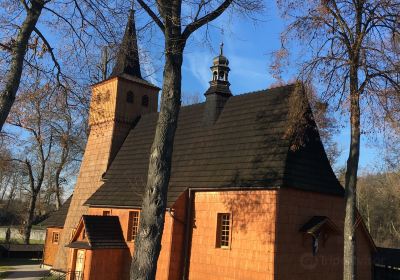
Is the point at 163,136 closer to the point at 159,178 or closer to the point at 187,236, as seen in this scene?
the point at 159,178

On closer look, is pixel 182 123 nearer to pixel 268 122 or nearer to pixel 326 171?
pixel 268 122

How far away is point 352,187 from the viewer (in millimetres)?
12258

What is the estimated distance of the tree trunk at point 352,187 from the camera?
11948 mm

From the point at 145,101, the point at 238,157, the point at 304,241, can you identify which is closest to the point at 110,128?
the point at 145,101

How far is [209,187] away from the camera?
653 inches

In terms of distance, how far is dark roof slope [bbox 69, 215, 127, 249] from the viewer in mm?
18859

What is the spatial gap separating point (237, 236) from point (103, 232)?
713 centimetres

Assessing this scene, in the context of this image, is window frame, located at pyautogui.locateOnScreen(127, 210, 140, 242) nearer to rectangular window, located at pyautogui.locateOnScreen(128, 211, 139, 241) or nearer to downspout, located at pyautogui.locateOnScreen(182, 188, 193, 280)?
rectangular window, located at pyautogui.locateOnScreen(128, 211, 139, 241)

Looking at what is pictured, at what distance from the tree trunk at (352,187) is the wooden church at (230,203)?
2005 mm

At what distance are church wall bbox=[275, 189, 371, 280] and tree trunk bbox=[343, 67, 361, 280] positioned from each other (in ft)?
8.77

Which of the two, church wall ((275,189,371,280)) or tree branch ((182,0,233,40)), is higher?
tree branch ((182,0,233,40))

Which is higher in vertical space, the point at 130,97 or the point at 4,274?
the point at 130,97

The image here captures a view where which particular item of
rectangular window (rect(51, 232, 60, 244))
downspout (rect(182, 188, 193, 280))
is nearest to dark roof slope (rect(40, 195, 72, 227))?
rectangular window (rect(51, 232, 60, 244))

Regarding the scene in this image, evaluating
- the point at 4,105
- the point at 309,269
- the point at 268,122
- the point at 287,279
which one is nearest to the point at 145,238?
the point at 4,105
